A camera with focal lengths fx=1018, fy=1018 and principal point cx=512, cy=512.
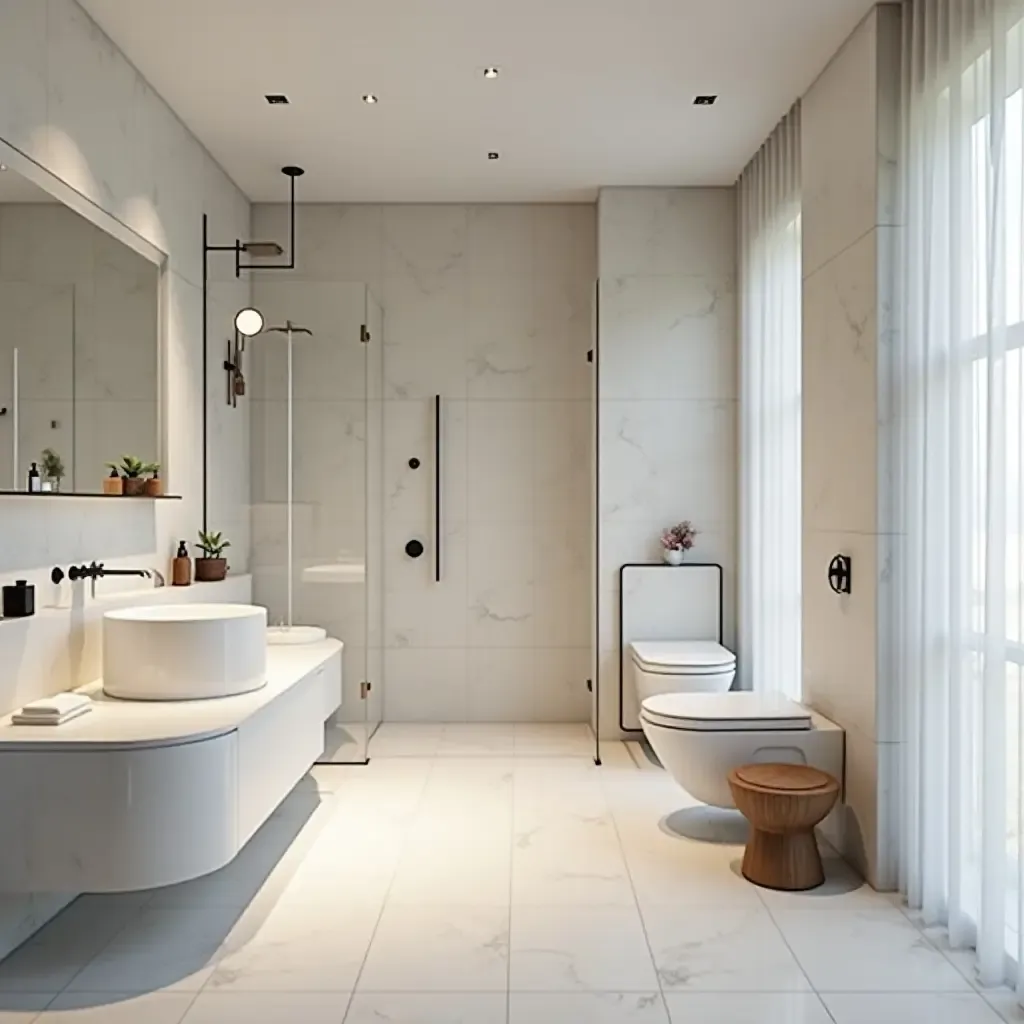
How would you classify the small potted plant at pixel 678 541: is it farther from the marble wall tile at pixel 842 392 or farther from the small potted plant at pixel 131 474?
the small potted plant at pixel 131 474

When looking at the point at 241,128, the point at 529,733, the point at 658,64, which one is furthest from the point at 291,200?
the point at 529,733

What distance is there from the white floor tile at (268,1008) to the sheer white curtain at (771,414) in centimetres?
235

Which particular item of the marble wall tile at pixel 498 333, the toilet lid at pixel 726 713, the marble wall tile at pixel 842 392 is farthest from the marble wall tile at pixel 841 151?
the marble wall tile at pixel 498 333

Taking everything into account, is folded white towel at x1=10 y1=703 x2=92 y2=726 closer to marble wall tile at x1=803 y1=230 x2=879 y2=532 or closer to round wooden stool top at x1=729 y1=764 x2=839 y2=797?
round wooden stool top at x1=729 y1=764 x2=839 y2=797

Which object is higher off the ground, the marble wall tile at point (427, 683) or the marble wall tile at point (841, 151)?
the marble wall tile at point (841, 151)

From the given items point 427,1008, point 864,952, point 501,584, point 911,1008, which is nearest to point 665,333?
point 501,584

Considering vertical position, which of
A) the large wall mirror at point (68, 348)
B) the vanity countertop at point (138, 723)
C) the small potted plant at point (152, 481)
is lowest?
the vanity countertop at point (138, 723)

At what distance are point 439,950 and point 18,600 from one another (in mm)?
1470

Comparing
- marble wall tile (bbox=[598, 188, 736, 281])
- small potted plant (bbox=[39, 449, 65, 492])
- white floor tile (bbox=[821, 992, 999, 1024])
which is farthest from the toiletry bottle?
white floor tile (bbox=[821, 992, 999, 1024])

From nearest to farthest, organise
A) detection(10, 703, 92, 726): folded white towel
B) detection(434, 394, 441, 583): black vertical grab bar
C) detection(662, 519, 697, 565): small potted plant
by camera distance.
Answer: detection(10, 703, 92, 726): folded white towel, detection(662, 519, 697, 565): small potted plant, detection(434, 394, 441, 583): black vertical grab bar

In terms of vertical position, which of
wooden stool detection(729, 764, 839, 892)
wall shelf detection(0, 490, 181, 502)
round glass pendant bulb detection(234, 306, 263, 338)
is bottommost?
wooden stool detection(729, 764, 839, 892)

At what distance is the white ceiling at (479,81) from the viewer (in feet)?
10.6

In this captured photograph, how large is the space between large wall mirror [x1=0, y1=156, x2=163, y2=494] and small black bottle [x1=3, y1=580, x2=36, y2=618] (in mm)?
266

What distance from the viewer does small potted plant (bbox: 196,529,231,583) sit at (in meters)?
4.21
